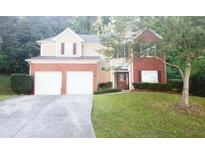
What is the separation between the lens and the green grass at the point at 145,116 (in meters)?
4.45

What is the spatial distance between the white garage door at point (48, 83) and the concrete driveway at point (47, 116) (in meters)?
0.16

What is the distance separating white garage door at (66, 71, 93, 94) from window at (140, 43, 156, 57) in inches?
38.9

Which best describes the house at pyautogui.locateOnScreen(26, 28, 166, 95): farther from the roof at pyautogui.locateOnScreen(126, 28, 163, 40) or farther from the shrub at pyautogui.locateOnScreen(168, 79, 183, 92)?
the shrub at pyautogui.locateOnScreen(168, 79, 183, 92)

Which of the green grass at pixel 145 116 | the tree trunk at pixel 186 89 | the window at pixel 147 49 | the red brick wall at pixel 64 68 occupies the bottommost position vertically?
the green grass at pixel 145 116

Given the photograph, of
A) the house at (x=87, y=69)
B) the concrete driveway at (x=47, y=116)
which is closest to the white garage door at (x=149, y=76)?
the house at (x=87, y=69)

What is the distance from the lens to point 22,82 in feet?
15.1

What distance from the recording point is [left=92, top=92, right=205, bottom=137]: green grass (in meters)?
4.45

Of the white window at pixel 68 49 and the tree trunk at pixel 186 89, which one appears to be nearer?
the tree trunk at pixel 186 89

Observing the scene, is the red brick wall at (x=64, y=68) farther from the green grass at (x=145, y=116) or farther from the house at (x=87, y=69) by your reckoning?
the green grass at (x=145, y=116)

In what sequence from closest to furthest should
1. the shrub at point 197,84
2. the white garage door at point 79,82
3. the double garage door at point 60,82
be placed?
1. the shrub at point 197,84
2. the double garage door at point 60,82
3. the white garage door at point 79,82

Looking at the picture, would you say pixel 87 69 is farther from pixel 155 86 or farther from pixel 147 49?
pixel 155 86

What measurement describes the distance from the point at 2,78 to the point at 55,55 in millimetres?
1023
